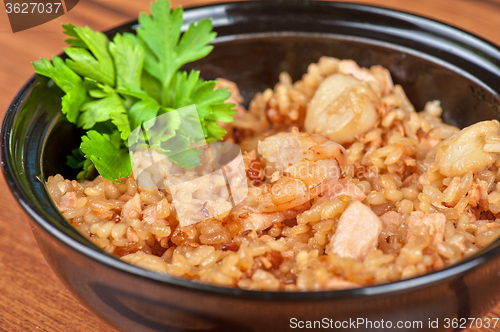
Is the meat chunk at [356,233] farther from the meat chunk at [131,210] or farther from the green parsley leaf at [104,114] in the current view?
the green parsley leaf at [104,114]

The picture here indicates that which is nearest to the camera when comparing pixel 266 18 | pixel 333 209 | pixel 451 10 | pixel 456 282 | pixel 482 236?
pixel 456 282

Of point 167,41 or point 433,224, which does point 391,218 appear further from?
point 167,41

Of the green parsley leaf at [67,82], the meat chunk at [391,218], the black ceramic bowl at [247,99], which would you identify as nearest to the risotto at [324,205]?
the meat chunk at [391,218]

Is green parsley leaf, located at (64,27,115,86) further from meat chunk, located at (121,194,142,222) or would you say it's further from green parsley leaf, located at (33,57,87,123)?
meat chunk, located at (121,194,142,222)

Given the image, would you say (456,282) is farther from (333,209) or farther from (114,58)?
(114,58)

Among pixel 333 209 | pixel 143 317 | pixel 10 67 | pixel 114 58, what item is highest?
pixel 10 67

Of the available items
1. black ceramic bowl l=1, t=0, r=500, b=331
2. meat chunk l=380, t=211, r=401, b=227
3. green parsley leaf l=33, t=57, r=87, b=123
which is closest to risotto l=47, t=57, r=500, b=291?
meat chunk l=380, t=211, r=401, b=227

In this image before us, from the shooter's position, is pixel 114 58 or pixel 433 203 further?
pixel 114 58

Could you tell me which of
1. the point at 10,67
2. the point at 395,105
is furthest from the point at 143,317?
the point at 10,67
